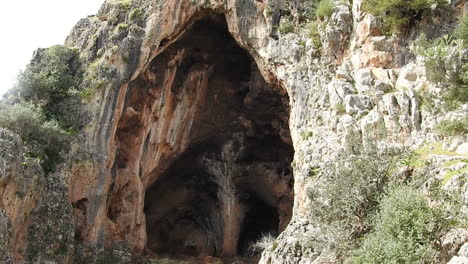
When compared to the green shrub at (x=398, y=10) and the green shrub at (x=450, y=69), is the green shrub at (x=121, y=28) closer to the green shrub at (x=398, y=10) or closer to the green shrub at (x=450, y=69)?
the green shrub at (x=398, y=10)

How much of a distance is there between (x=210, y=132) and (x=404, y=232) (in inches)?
750

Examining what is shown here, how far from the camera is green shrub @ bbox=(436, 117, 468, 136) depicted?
15.7 metres

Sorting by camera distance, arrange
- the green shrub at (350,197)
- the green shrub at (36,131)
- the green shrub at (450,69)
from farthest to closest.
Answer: the green shrub at (36,131) → the green shrub at (450,69) → the green shrub at (350,197)

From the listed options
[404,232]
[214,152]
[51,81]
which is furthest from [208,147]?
[404,232]

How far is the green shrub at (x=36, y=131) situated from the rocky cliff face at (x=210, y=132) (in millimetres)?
659

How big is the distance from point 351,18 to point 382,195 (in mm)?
9845

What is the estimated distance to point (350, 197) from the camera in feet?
50.4

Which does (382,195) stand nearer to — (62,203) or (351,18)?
(351,18)

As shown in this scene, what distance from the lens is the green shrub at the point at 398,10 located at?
789 inches

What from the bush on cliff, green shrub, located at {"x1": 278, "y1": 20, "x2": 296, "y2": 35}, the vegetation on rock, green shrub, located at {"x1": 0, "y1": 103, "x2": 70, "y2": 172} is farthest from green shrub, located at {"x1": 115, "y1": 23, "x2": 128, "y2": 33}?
the vegetation on rock

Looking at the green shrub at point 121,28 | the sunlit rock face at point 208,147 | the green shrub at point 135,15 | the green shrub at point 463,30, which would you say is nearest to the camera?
the green shrub at point 463,30

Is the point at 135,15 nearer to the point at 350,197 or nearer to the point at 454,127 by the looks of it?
the point at 350,197

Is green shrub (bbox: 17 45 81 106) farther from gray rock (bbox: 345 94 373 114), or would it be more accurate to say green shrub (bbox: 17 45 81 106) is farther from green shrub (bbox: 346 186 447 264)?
green shrub (bbox: 346 186 447 264)

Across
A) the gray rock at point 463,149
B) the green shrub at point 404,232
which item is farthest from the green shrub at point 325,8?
the green shrub at point 404,232
